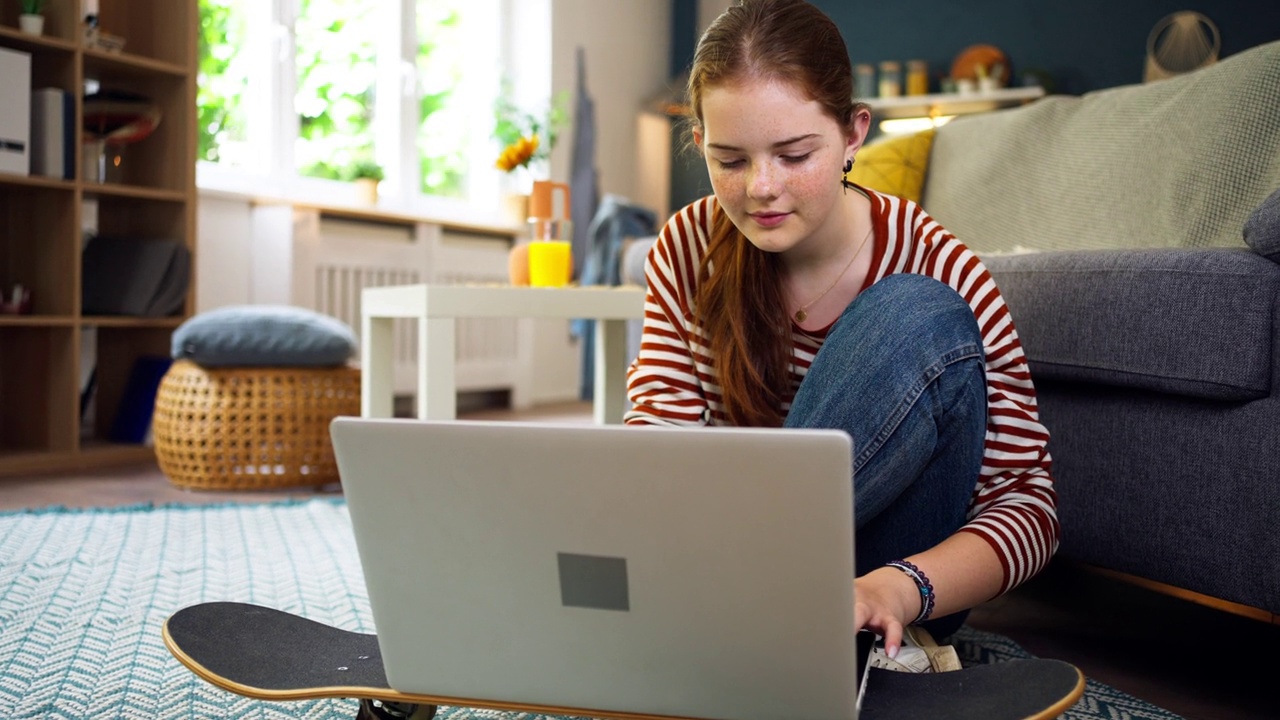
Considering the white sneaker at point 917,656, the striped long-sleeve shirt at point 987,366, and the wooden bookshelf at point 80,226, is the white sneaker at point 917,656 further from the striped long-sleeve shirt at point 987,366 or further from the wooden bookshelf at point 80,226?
the wooden bookshelf at point 80,226

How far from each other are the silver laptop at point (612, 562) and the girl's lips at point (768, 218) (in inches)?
14.4

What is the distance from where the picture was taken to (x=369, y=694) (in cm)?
71

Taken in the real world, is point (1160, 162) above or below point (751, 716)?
above

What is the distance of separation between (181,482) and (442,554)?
1.88 metres

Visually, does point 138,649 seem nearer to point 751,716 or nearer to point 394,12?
point 751,716

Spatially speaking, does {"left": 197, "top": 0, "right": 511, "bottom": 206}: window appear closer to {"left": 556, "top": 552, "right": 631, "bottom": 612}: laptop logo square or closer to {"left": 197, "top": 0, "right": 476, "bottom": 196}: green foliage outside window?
{"left": 197, "top": 0, "right": 476, "bottom": 196}: green foliage outside window

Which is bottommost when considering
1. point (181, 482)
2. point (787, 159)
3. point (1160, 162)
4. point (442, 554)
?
point (181, 482)

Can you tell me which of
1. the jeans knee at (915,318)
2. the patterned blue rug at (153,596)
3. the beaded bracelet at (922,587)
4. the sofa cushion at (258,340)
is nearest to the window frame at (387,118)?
the sofa cushion at (258,340)

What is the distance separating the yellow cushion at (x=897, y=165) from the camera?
225 centimetres

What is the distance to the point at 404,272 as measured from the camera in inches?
152

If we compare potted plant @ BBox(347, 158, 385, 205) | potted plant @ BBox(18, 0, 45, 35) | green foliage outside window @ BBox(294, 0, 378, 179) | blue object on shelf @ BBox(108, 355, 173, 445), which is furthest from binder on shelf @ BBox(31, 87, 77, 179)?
potted plant @ BBox(347, 158, 385, 205)

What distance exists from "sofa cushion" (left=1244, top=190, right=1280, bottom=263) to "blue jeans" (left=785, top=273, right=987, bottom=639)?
1.37 ft

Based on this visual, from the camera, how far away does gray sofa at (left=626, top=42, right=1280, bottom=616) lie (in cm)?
103

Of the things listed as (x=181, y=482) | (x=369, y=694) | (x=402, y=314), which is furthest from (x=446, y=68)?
(x=369, y=694)
